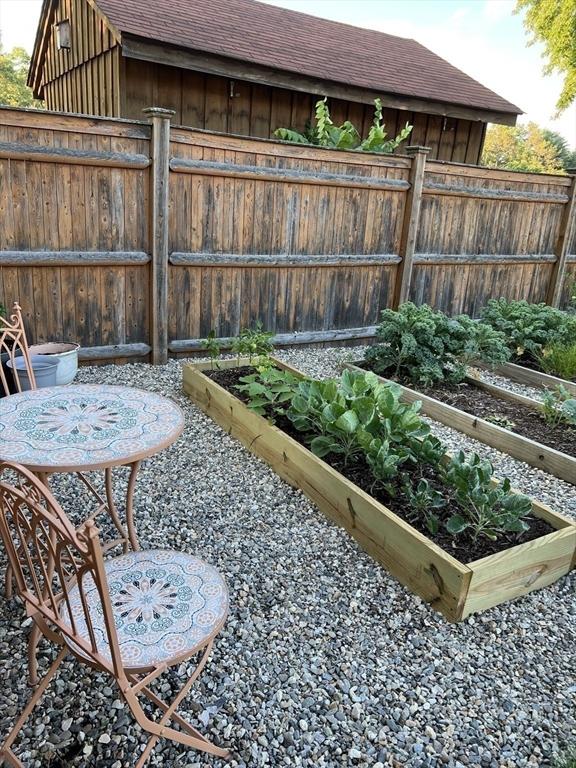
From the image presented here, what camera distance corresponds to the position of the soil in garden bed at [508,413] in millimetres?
3918

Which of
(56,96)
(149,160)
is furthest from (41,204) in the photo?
(56,96)

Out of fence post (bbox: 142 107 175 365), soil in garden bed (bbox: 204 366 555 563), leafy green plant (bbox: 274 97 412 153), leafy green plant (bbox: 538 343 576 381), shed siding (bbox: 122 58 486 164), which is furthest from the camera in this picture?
shed siding (bbox: 122 58 486 164)

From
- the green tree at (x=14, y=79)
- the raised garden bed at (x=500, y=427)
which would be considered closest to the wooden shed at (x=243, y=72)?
the raised garden bed at (x=500, y=427)

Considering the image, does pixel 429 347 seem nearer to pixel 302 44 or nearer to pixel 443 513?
pixel 443 513

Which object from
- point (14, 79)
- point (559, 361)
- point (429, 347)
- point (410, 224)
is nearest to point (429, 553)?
point (429, 347)

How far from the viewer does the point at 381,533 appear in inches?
100

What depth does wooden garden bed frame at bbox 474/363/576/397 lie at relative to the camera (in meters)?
5.07

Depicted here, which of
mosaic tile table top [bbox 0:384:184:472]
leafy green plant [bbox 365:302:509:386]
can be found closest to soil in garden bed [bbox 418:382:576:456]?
leafy green plant [bbox 365:302:509:386]

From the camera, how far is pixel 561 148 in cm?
2584

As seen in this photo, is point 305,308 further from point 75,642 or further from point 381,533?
point 75,642

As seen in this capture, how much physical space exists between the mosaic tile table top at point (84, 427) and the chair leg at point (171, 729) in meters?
0.69

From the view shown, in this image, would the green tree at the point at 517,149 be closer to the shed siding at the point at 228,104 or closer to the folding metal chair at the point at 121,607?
the shed siding at the point at 228,104

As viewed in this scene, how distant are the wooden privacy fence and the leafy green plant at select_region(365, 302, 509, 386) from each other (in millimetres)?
1212

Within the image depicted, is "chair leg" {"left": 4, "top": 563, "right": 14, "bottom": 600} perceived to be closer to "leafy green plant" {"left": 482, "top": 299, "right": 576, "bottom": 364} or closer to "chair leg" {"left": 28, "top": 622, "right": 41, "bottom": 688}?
"chair leg" {"left": 28, "top": 622, "right": 41, "bottom": 688}
